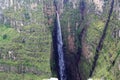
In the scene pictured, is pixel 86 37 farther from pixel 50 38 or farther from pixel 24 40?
pixel 24 40

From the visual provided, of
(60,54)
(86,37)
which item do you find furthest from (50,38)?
(86,37)

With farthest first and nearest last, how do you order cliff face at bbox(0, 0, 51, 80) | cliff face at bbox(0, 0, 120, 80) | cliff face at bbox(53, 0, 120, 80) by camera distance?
cliff face at bbox(53, 0, 120, 80)
cliff face at bbox(0, 0, 120, 80)
cliff face at bbox(0, 0, 51, 80)

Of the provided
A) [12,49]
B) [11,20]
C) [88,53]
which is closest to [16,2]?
[11,20]

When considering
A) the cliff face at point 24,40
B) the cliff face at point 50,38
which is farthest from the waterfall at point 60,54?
the cliff face at point 24,40

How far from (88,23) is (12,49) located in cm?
1011

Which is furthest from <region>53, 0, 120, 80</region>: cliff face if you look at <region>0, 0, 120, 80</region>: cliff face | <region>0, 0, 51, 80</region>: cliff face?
<region>0, 0, 51, 80</region>: cliff face

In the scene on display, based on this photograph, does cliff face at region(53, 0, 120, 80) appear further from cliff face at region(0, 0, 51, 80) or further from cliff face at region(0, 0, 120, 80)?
cliff face at region(0, 0, 51, 80)

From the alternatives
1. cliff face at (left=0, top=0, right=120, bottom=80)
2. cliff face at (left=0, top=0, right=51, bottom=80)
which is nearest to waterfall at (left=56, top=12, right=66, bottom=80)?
cliff face at (left=0, top=0, right=120, bottom=80)

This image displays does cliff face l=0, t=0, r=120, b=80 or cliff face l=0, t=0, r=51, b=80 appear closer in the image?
cliff face l=0, t=0, r=51, b=80

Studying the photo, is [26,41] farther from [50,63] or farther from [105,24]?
[105,24]

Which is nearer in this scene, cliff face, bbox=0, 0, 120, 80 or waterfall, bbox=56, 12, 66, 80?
cliff face, bbox=0, 0, 120, 80

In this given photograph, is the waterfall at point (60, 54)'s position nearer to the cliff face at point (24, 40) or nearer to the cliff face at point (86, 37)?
the cliff face at point (86, 37)

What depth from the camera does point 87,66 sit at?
6056 cm

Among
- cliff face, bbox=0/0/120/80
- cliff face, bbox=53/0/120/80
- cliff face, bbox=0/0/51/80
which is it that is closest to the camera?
cliff face, bbox=0/0/51/80
